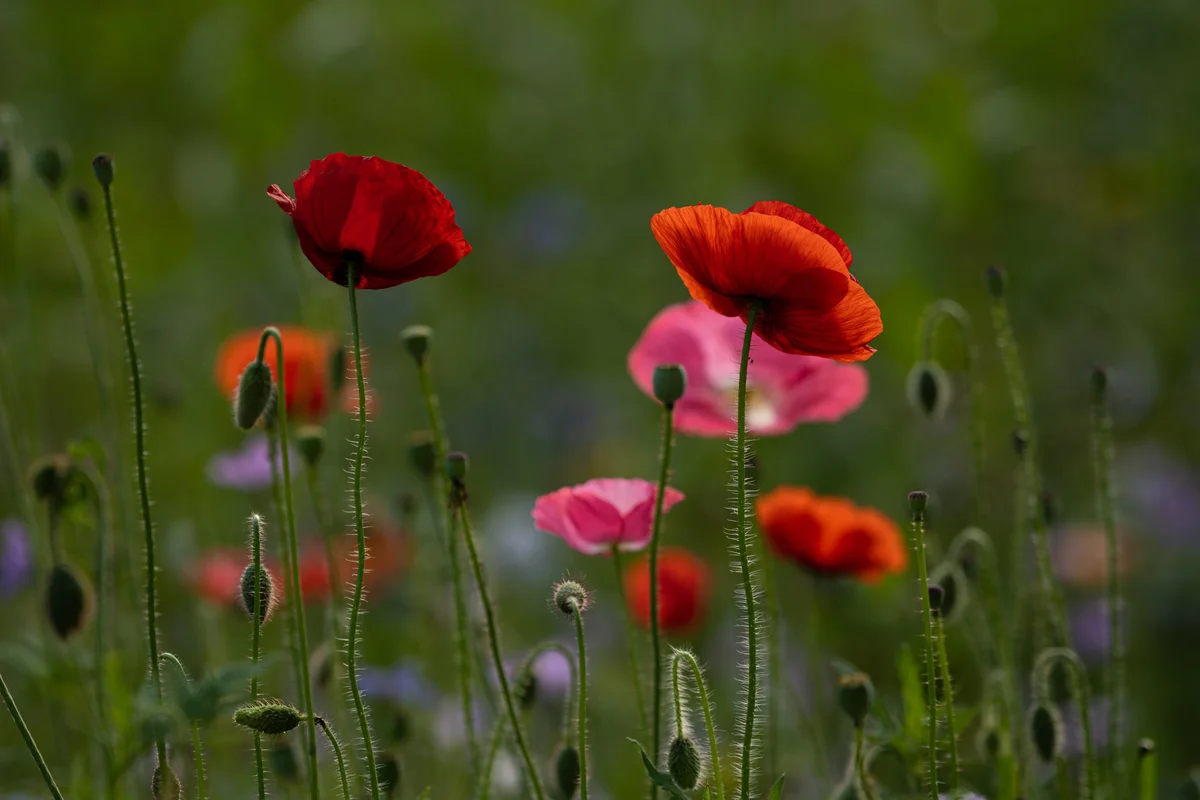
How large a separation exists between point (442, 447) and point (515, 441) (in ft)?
9.31

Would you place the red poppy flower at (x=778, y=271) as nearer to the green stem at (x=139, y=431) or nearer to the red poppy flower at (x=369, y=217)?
the red poppy flower at (x=369, y=217)

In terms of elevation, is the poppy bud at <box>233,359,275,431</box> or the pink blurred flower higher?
the pink blurred flower

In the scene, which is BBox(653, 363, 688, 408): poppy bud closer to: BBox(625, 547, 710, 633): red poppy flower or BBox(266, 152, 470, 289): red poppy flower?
BBox(266, 152, 470, 289): red poppy flower

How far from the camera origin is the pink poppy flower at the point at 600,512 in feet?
4.35

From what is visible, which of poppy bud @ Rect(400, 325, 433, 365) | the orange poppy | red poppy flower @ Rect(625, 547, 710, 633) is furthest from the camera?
red poppy flower @ Rect(625, 547, 710, 633)

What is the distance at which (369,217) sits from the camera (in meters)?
1.13

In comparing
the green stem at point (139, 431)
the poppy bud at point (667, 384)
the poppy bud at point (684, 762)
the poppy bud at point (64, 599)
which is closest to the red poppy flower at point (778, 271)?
the poppy bud at point (667, 384)

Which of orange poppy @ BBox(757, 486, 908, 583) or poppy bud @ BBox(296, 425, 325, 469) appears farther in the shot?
orange poppy @ BBox(757, 486, 908, 583)

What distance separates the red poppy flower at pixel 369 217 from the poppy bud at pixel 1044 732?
30.2 inches

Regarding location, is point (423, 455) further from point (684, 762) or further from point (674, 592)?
point (674, 592)

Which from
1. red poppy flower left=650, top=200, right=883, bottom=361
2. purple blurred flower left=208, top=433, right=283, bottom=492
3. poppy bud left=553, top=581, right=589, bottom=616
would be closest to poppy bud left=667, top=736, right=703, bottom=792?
poppy bud left=553, top=581, right=589, bottom=616

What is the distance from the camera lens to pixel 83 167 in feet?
15.1

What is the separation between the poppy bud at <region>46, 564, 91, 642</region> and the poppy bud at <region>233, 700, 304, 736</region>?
16.5 inches

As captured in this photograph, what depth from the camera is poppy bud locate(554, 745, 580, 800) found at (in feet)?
4.35
